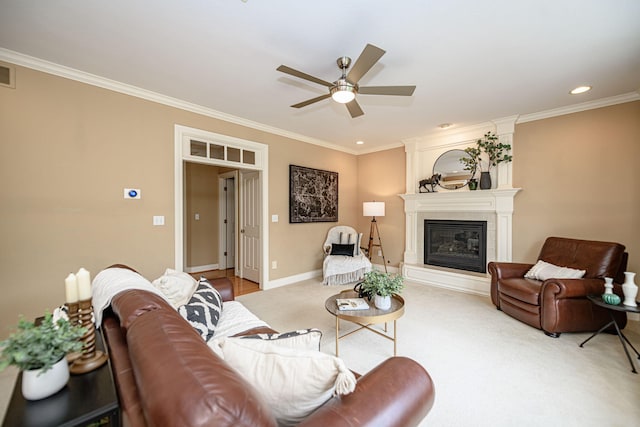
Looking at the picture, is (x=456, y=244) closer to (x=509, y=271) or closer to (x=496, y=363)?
(x=509, y=271)

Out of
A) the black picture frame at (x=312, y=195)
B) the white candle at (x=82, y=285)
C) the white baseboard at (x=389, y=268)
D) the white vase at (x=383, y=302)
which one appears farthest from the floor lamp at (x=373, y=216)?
Result: the white candle at (x=82, y=285)

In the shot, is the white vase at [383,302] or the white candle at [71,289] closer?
the white candle at [71,289]

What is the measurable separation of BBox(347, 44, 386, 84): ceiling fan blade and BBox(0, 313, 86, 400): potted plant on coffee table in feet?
6.60

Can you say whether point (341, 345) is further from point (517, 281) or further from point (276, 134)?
point (276, 134)

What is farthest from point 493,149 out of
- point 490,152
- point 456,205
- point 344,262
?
point 344,262

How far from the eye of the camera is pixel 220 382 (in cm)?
70

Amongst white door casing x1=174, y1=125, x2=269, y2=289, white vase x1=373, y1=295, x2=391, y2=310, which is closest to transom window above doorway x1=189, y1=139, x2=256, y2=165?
white door casing x1=174, y1=125, x2=269, y2=289

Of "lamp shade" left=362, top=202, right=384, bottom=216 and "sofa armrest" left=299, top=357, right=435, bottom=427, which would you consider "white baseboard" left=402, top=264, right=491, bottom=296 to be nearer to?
"lamp shade" left=362, top=202, right=384, bottom=216

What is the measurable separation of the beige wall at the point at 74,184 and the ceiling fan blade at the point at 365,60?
234cm

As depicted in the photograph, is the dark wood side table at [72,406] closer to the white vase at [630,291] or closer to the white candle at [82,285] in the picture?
the white candle at [82,285]

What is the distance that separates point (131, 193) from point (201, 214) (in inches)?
108

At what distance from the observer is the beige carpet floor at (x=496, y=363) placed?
165 centimetres

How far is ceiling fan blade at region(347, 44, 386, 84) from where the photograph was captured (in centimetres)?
170

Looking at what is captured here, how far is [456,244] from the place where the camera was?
4.48m
